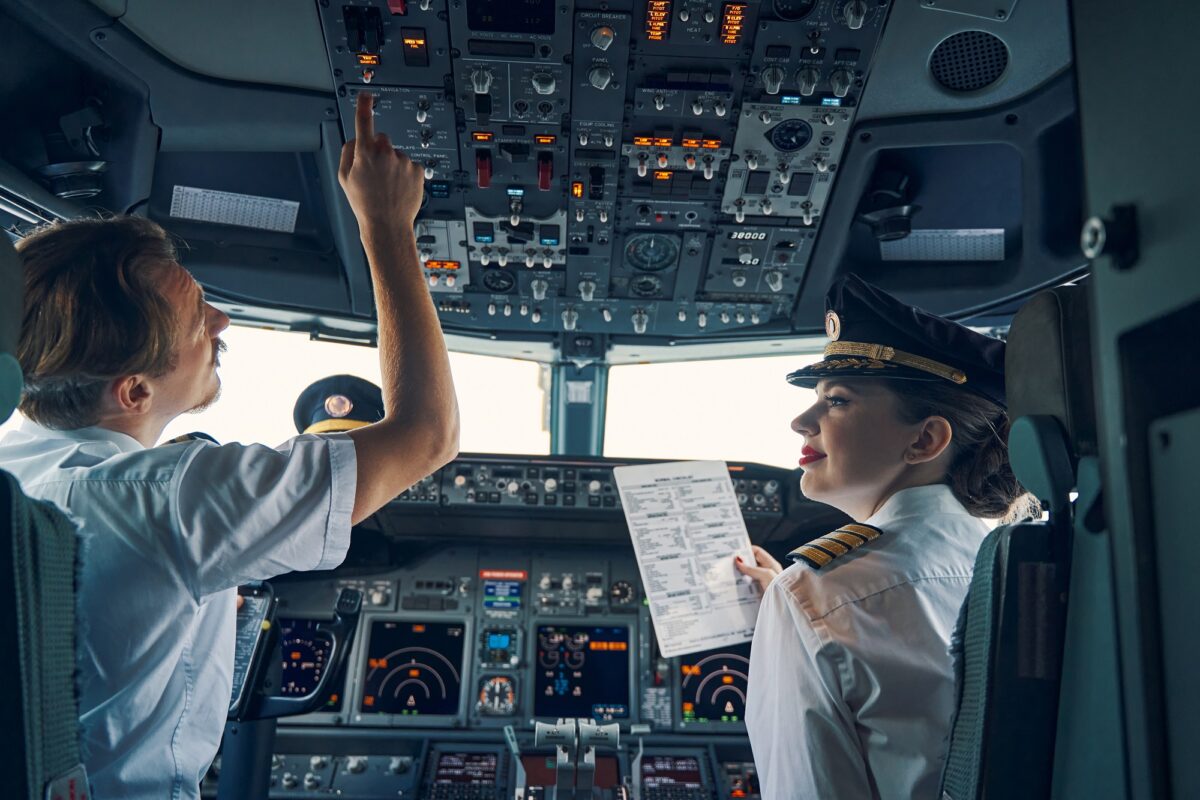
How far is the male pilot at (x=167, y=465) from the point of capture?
117 cm

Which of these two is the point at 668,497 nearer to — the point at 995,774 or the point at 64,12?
the point at 995,774

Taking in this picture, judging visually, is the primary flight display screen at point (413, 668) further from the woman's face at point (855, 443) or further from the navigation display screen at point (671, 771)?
the woman's face at point (855, 443)

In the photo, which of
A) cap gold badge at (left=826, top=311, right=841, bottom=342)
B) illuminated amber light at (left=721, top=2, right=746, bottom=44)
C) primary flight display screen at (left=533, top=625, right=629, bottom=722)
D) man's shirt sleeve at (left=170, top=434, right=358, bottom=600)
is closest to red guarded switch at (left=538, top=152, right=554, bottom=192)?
illuminated amber light at (left=721, top=2, right=746, bottom=44)

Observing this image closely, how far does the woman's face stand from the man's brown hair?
1.20 m

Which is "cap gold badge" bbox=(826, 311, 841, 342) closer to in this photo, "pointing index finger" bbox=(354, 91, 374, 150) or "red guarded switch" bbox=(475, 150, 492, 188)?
"pointing index finger" bbox=(354, 91, 374, 150)

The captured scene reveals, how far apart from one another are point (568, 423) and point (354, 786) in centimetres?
178

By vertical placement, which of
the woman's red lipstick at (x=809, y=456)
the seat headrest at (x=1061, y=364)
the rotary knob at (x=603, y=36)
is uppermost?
the rotary knob at (x=603, y=36)

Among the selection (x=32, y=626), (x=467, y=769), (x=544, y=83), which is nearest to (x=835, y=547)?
(x=32, y=626)

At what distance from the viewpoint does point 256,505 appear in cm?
118

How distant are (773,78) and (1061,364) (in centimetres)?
194

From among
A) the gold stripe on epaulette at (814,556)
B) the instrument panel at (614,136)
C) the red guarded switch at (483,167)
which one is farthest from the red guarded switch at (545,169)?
the gold stripe on epaulette at (814,556)

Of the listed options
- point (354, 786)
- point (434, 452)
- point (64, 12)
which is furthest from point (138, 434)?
point (354, 786)

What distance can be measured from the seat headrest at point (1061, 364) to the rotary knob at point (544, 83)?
1946 mm

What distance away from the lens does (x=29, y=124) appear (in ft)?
8.34
